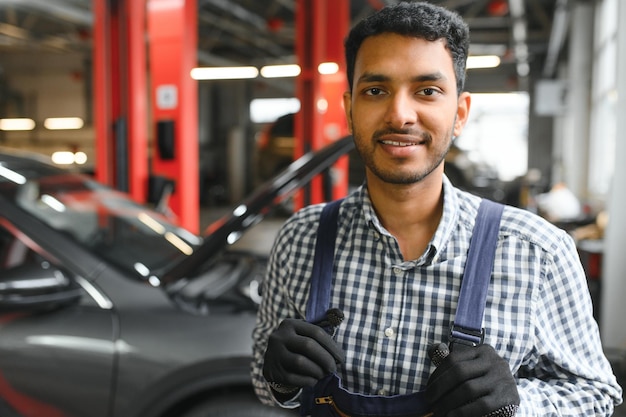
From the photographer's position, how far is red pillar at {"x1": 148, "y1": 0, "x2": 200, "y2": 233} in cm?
499

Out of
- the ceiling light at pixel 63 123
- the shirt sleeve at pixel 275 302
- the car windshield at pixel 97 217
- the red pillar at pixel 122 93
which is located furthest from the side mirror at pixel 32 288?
the ceiling light at pixel 63 123

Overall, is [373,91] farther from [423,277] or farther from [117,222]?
[117,222]

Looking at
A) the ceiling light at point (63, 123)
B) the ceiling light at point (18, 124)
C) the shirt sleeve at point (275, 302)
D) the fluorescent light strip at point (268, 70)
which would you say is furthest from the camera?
the ceiling light at point (63, 123)

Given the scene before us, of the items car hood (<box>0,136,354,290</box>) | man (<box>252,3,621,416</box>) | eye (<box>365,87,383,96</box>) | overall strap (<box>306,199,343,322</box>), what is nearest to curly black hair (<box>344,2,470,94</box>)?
man (<box>252,3,621,416</box>)

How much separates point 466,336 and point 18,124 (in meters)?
20.9

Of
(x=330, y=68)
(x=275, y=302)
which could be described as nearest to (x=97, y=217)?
(x=275, y=302)

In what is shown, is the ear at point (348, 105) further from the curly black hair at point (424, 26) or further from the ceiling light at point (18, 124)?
the ceiling light at point (18, 124)

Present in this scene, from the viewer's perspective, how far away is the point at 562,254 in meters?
1.07

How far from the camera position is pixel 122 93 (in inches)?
210

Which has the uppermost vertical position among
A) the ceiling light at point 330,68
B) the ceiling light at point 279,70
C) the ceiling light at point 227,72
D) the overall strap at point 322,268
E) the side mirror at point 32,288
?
the ceiling light at point 279,70

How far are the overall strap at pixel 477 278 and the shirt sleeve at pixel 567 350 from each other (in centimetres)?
11

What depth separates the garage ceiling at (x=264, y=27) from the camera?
474 inches

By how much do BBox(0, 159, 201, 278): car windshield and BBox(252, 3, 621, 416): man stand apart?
1314 millimetres

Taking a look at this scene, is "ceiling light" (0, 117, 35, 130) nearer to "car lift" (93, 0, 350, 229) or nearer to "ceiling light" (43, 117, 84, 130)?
"ceiling light" (43, 117, 84, 130)
